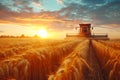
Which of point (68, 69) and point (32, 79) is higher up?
point (68, 69)

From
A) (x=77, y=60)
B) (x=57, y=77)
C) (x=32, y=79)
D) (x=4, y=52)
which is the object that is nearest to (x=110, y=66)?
(x=77, y=60)

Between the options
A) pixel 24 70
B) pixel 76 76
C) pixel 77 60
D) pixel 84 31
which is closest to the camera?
pixel 76 76

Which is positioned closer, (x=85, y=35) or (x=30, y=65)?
(x=30, y=65)

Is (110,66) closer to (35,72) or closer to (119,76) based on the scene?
(119,76)

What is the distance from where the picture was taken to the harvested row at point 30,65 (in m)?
4.74

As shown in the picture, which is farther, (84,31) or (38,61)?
(84,31)

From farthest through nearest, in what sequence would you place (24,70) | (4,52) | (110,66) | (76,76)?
1. (4,52)
2. (110,66)
3. (24,70)
4. (76,76)

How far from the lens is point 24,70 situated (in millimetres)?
4961

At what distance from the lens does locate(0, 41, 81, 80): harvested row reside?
4738 millimetres

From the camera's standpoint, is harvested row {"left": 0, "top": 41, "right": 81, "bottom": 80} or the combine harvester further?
the combine harvester

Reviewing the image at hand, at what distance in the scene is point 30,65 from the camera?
18.1ft

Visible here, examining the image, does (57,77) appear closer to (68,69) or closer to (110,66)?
(68,69)

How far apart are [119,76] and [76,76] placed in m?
1.51

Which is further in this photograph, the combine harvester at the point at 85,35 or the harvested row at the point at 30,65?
the combine harvester at the point at 85,35
